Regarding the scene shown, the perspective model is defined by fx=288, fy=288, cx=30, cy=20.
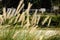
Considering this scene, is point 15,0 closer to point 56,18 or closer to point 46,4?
point 46,4

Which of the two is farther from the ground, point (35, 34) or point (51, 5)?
point (35, 34)

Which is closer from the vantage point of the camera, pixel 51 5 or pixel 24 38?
pixel 24 38

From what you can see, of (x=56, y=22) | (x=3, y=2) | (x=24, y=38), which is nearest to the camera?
(x=24, y=38)

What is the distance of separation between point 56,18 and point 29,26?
1122 cm

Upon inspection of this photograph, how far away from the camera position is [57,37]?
16.3ft

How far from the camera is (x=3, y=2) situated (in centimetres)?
1970

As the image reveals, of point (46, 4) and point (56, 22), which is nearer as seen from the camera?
point (56, 22)

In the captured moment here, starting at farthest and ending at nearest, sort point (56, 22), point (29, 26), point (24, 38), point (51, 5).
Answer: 1. point (51, 5)
2. point (56, 22)
3. point (29, 26)
4. point (24, 38)

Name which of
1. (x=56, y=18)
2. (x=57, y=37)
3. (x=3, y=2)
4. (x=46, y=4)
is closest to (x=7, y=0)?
(x=3, y=2)

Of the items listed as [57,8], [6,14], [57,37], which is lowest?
[57,8]

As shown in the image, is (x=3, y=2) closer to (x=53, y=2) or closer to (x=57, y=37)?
(x=53, y=2)

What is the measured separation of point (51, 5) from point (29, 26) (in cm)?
1732

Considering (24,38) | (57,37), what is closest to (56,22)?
(57,37)

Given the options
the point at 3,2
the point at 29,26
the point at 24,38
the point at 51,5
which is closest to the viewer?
the point at 24,38
